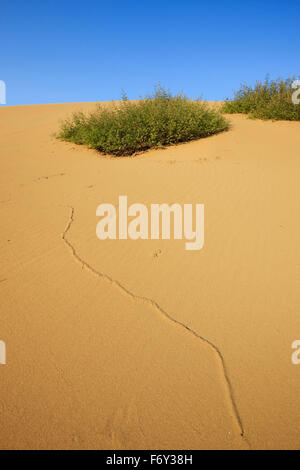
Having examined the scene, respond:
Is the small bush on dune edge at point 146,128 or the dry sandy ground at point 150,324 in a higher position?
the small bush on dune edge at point 146,128

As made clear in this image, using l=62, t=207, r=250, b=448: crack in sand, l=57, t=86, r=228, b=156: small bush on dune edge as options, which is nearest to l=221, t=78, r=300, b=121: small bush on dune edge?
l=57, t=86, r=228, b=156: small bush on dune edge

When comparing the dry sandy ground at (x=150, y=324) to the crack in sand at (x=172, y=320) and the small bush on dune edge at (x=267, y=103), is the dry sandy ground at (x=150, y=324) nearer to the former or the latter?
the crack in sand at (x=172, y=320)

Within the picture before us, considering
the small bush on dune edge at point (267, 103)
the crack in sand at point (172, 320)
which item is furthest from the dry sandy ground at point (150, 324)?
the small bush on dune edge at point (267, 103)

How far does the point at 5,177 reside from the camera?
5.84 metres

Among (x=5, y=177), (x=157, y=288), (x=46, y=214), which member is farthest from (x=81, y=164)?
(x=157, y=288)

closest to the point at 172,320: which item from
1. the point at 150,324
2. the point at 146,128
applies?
the point at 150,324

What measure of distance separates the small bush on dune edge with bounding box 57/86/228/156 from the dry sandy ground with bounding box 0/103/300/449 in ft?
8.32

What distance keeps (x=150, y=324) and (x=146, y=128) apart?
586 cm

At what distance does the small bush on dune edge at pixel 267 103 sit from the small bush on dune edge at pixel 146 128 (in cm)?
197

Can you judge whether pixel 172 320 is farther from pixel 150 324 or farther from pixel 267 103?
pixel 267 103

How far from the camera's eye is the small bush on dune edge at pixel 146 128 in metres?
7.31

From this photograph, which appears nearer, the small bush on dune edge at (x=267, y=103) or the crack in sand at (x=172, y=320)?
the crack in sand at (x=172, y=320)

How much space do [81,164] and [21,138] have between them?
3878 millimetres

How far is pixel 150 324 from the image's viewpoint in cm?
251
